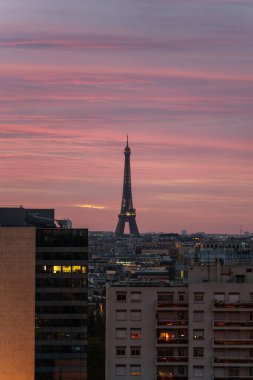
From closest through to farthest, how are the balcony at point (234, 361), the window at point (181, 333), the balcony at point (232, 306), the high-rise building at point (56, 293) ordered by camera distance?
the balcony at point (234, 361) < the balcony at point (232, 306) < the window at point (181, 333) < the high-rise building at point (56, 293)

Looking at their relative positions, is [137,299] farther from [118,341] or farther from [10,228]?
[10,228]

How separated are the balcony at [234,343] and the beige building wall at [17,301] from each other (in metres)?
22.9

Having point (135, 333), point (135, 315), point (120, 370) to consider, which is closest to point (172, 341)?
point (135, 333)

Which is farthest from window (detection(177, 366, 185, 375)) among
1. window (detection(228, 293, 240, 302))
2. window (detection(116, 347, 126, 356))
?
window (detection(228, 293, 240, 302))

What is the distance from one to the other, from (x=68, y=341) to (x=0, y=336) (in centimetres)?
478

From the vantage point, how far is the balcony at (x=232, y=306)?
99.8 m

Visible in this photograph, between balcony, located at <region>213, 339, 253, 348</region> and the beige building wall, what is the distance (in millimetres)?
22926

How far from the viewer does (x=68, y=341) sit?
120 meters

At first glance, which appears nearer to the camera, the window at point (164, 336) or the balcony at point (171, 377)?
the balcony at point (171, 377)

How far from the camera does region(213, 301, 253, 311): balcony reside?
99812mm

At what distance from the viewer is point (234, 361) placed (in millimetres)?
99438

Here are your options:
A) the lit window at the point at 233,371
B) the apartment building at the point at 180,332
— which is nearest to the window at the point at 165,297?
the apartment building at the point at 180,332

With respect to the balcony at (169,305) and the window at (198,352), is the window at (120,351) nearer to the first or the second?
the balcony at (169,305)

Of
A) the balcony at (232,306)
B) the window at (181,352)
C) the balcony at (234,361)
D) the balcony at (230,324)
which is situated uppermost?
the balcony at (232,306)
